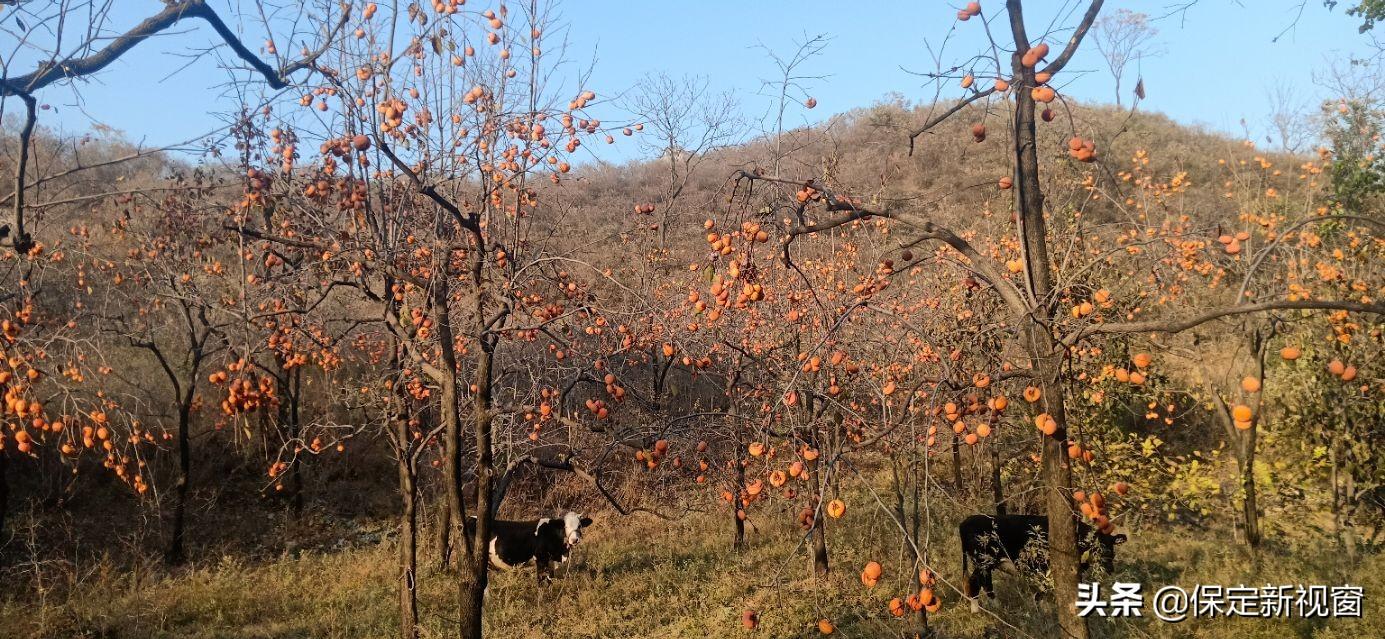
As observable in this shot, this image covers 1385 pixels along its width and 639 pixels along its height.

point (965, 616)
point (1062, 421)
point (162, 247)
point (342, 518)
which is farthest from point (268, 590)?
point (1062, 421)

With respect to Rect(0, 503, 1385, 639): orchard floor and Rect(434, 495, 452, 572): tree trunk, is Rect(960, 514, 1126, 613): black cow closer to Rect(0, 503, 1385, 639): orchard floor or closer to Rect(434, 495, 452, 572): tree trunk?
Rect(0, 503, 1385, 639): orchard floor

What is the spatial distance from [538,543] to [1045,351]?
698 centimetres

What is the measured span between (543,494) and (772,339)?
5622 millimetres

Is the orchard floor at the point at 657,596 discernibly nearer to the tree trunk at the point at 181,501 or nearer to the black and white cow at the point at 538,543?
the black and white cow at the point at 538,543

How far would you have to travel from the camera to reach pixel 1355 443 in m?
7.44

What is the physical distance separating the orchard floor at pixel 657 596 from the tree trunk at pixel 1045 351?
112 inches

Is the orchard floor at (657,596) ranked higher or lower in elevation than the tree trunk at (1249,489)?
lower

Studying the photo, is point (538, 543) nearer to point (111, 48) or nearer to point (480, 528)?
Answer: point (480, 528)

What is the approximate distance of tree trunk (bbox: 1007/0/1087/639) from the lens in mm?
2789

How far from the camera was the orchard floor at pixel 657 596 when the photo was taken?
6434mm

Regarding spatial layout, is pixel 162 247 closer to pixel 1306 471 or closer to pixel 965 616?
pixel 965 616

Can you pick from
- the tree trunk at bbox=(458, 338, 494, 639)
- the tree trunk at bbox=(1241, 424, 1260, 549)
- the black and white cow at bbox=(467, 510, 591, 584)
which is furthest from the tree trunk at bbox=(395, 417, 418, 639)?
the tree trunk at bbox=(1241, 424, 1260, 549)

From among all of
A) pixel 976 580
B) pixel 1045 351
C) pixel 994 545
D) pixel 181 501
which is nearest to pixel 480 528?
pixel 1045 351

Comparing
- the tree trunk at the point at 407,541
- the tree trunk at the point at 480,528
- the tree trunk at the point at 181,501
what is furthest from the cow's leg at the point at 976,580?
the tree trunk at the point at 181,501
